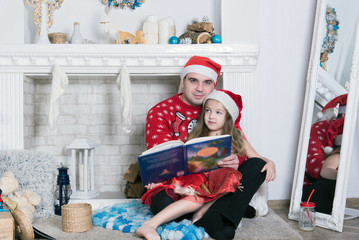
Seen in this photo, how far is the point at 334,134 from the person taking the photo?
8.71 ft

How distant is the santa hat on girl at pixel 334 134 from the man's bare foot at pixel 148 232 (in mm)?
1246

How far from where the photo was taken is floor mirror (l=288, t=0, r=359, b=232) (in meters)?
2.55

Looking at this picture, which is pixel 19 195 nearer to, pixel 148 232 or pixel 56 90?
pixel 56 90

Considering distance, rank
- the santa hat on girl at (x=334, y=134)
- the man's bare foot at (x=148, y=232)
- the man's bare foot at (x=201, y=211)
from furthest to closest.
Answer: the santa hat on girl at (x=334, y=134), the man's bare foot at (x=201, y=211), the man's bare foot at (x=148, y=232)

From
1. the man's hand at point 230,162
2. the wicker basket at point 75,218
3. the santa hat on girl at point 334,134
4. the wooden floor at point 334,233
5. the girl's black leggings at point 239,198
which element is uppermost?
the santa hat on girl at point 334,134

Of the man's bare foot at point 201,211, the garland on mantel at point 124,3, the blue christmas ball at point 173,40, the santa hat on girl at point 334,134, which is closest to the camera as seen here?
the man's bare foot at point 201,211

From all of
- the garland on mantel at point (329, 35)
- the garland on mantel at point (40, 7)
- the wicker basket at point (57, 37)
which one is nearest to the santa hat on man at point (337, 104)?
the garland on mantel at point (329, 35)

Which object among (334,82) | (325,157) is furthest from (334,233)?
(334,82)

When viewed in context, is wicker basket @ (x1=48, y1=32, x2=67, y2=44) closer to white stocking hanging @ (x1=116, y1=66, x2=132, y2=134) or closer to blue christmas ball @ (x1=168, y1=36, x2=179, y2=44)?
white stocking hanging @ (x1=116, y1=66, x2=132, y2=134)

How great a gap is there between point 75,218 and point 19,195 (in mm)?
468

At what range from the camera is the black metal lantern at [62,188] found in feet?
9.19

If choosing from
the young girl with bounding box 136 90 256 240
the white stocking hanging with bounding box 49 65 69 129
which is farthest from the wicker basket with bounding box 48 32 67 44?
the young girl with bounding box 136 90 256 240

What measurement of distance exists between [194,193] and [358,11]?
1485 mm

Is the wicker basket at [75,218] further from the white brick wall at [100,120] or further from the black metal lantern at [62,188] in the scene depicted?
the white brick wall at [100,120]
